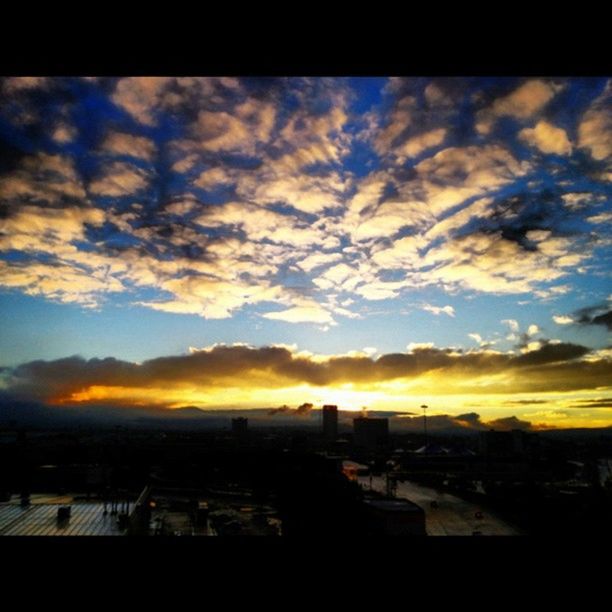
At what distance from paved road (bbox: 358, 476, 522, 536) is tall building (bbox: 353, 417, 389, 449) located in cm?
943

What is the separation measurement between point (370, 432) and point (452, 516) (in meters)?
16.5

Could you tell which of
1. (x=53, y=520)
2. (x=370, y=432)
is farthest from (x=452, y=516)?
(x=370, y=432)

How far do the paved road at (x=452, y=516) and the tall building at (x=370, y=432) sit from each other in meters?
9.43

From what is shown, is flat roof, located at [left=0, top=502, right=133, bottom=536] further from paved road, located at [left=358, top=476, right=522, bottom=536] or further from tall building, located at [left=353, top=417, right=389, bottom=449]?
tall building, located at [left=353, top=417, right=389, bottom=449]

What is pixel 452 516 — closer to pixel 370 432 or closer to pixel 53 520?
pixel 53 520

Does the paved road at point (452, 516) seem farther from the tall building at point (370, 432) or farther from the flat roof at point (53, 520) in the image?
the tall building at point (370, 432)

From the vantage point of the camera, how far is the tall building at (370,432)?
30656 millimetres

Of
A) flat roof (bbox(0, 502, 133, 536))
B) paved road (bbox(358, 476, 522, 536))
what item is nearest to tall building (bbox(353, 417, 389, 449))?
paved road (bbox(358, 476, 522, 536))

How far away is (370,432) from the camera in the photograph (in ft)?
102

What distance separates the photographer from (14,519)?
10320mm

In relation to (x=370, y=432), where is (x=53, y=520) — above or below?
below

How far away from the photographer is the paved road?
40.4ft
